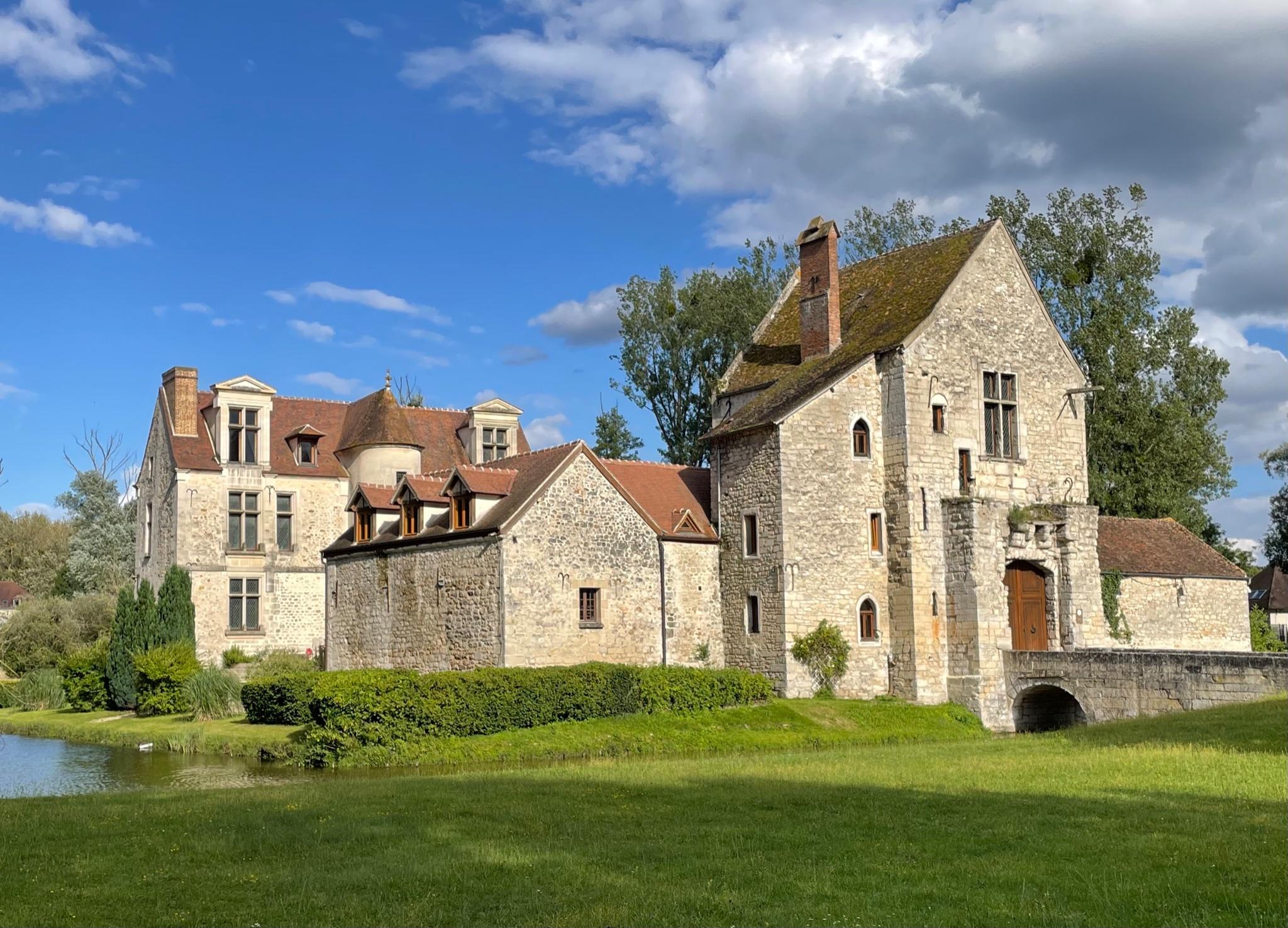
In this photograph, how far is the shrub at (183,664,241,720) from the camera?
Answer: 3169 cm

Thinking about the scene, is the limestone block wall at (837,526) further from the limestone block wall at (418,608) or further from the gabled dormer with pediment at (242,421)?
the gabled dormer with pediment at (242,421)

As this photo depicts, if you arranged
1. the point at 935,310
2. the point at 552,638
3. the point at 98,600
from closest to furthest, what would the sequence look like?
1. the point at 552,638
2. the point at 935,310
3. the point at 98,600

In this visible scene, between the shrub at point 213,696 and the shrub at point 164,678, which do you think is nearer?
the shrub at point 213,696

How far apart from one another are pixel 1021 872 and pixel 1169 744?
34.2ft

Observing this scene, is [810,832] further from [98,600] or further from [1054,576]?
[98,600]

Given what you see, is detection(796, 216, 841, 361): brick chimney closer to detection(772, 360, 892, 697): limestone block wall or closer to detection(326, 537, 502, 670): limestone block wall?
detection(772, 360, 892, 697): limestone block wall

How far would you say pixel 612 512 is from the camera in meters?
30.7

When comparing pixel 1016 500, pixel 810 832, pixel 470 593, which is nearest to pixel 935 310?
pixel 1016 500

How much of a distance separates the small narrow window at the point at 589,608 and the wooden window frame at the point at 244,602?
1435cm

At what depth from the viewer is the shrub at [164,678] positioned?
33.6 m

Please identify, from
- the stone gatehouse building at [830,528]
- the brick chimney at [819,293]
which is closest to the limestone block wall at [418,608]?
the stone gatehouse building at [830,528]

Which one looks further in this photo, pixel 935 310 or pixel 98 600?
pixel 98 600

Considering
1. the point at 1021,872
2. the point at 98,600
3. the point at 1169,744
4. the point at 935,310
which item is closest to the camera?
the point at 1021,872

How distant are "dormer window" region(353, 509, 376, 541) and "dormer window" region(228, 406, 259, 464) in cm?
829
